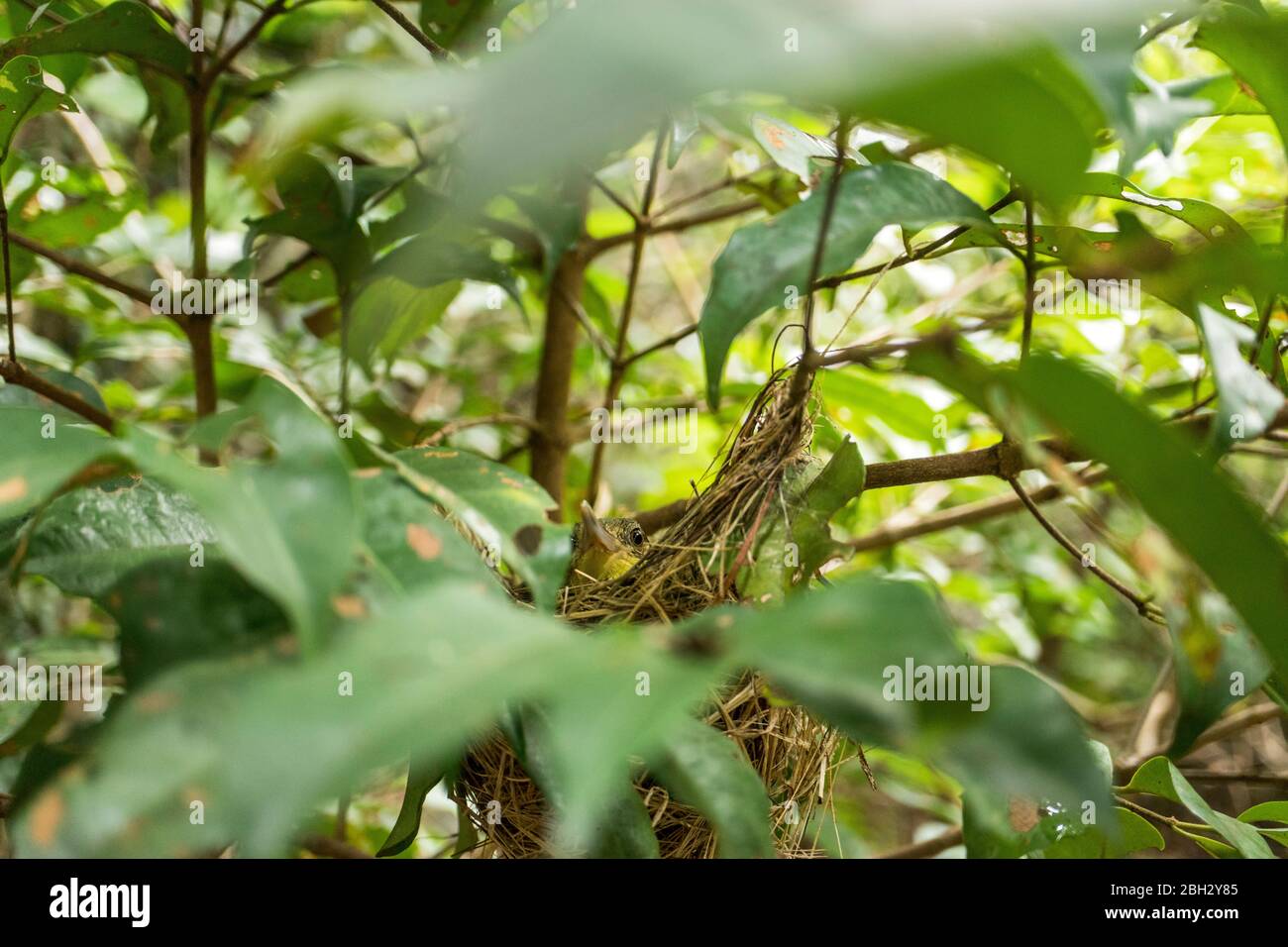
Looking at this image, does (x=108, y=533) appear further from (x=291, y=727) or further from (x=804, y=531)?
(x=804, y=531)

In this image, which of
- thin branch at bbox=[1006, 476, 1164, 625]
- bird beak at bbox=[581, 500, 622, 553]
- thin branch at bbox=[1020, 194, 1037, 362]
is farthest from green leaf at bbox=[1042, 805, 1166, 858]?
bird beak at bbox=[581, 500, 622, 553]

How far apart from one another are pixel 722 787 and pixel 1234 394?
292mm

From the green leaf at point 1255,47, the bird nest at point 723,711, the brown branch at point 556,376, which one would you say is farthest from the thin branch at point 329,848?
the green leaf at point 1255,47

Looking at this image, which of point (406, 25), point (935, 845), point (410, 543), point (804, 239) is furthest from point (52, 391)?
point (935, 845)

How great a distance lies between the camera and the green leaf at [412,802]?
23.3 inches

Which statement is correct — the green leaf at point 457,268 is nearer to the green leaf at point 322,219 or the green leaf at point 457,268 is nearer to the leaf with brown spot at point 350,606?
the green leaf at point 322,219

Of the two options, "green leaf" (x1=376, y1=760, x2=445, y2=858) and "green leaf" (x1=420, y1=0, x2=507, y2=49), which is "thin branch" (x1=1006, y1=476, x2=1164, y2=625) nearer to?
"green leaf" (x1=376, y1=760, x2=445, y2=858)

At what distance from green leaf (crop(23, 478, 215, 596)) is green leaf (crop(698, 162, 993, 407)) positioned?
0.30 metres

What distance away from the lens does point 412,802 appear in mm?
644

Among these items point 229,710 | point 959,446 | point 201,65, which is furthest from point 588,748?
point 959,446

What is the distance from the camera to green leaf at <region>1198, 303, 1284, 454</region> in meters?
0.43

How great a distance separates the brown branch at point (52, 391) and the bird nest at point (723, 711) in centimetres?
40

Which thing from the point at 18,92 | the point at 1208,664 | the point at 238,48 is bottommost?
the point at 1208,664
